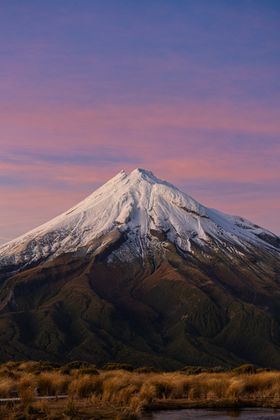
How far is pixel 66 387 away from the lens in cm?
4625

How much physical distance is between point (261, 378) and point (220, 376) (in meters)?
3.76

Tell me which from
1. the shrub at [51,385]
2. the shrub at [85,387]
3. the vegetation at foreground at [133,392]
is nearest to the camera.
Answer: the vegetation at foreground at [133,392]

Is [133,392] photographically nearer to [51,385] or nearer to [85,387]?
[85,387]

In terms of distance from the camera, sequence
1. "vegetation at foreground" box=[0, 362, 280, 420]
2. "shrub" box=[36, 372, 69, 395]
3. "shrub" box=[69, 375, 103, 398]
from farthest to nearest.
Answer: "shrub" box=[36, 372, 69, 395] < "shrub" box=[69, 375, 103, 398] < "vegetation at foreground" box=[0, 362, 280, 420]

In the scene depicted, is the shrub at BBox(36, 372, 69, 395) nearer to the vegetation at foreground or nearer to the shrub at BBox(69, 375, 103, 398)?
the vegetation at foreground

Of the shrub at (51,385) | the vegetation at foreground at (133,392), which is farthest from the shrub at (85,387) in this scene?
the shrub at (51,385)

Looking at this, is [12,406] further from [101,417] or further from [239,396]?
[239,396]

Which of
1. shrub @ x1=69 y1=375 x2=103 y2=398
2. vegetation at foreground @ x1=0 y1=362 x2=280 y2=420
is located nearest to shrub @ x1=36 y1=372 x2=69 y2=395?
vegetation at foreground @ x1=0 y1=362 x2=280 y2=420

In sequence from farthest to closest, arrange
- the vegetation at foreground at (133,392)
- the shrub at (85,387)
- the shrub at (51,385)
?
1. the shrub at (51,385)
2. the shrub at (85,387)
3. the vegetation at foreground at (133,392)

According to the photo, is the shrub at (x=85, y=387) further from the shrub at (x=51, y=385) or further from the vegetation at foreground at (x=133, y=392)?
the shrub at (x=51, y=385)

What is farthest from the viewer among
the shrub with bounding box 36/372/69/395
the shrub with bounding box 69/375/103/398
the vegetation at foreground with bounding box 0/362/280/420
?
the shrub with bounding box 36/372/69/395

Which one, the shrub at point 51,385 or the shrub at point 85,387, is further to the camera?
the shrub at point 51,385

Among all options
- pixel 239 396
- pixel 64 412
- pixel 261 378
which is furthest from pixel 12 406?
pixel 261 378

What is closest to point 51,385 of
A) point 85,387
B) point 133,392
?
point 85,387
